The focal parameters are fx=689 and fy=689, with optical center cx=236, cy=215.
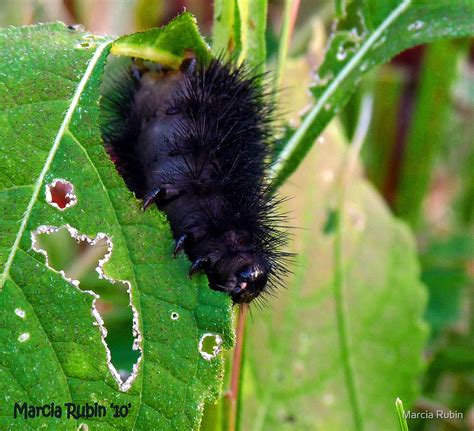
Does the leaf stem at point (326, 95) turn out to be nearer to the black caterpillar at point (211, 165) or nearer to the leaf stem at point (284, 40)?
the black caterpillar at point (211, 165)

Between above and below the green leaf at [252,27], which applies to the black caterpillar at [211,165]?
below

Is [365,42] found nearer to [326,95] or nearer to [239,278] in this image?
[326,95]

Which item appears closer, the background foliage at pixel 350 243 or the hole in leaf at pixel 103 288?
the background foliage at pixel 350 243

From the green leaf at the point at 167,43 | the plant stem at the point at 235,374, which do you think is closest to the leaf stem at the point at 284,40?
the green leaf at the point at 167,43

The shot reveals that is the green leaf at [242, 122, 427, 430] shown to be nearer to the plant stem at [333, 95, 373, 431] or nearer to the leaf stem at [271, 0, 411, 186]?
the plant stem at [333, 95, 373, 431]

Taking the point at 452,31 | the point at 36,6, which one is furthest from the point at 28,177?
the point at 36,6

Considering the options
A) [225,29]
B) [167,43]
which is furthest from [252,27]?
[167,43]

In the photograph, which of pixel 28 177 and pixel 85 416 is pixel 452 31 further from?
pixel 85 416
